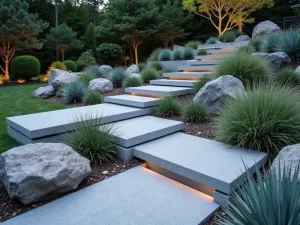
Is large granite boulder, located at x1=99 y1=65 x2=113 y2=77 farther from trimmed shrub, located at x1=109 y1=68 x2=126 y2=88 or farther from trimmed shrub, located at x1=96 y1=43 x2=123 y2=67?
trimmed shrub, located at x1=96 y1=43 x2=123 y2=67

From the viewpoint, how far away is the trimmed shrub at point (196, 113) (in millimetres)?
3910

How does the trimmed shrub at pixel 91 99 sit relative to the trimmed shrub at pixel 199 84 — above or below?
below

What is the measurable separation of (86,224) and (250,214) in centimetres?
123

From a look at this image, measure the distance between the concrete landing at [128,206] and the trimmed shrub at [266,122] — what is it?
943 millimetres

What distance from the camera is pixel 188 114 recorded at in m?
3.98

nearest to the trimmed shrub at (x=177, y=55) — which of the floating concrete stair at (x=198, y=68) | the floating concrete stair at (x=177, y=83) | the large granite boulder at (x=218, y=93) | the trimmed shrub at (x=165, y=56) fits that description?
the trimmed shrub at (x=165, y=56)

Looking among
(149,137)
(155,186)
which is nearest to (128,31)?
(149,137)

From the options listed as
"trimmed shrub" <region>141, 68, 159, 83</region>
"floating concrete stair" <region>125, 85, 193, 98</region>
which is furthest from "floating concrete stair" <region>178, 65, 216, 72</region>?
"floating concrete stair" <region>125, 85, 193, 98</region>

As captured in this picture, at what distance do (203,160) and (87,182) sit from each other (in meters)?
1.25

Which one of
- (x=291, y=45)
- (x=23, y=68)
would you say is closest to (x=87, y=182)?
(x=291, y=45)

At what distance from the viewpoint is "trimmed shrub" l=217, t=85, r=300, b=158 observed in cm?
270

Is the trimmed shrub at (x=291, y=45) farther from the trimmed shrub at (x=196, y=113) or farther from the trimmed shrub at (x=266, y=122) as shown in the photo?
the trimmed shrub at (x=266, y=122)

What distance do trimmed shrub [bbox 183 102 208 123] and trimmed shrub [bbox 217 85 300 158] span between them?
3.15 feet

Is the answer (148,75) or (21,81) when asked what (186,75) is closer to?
(148,75)
